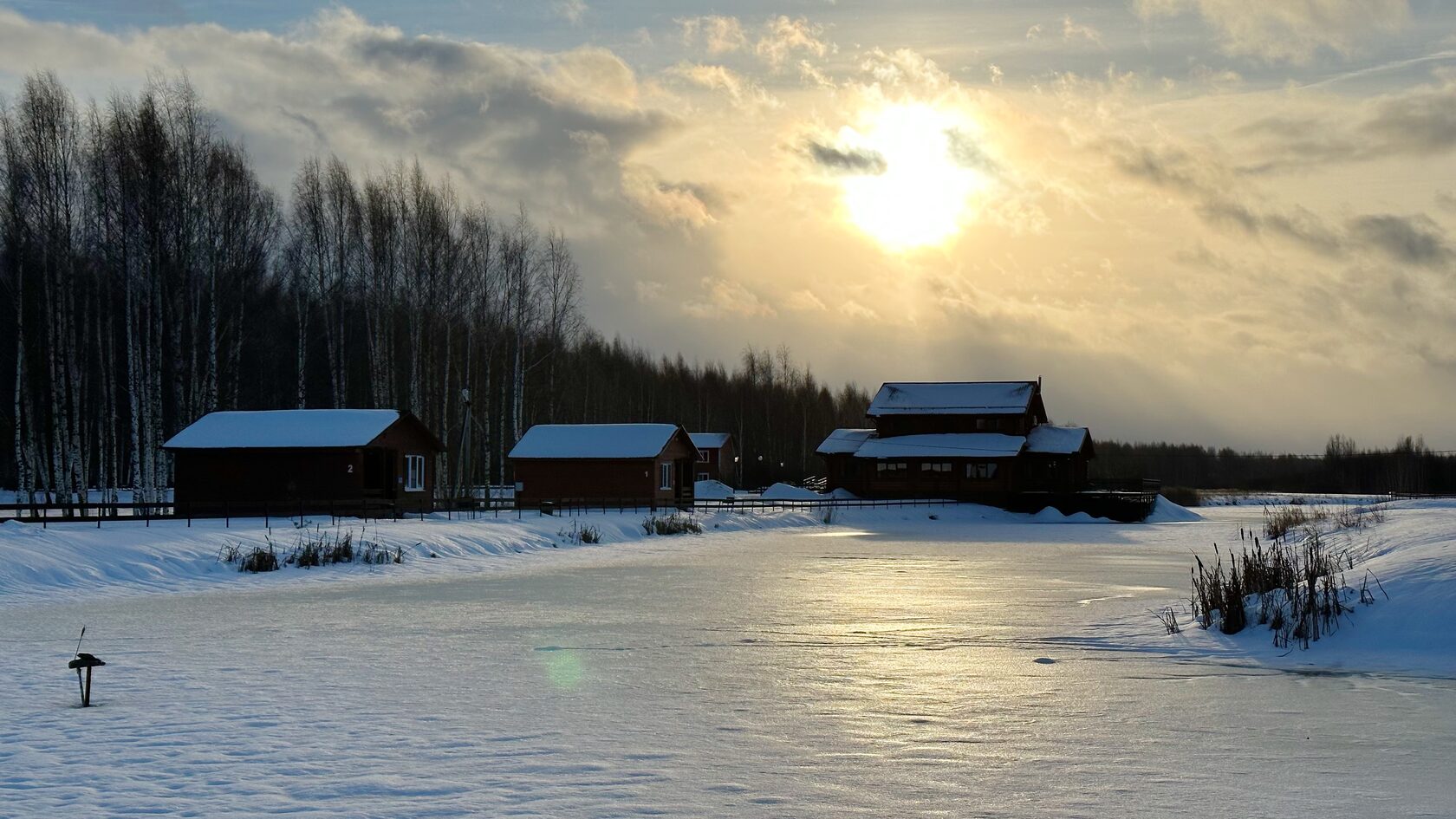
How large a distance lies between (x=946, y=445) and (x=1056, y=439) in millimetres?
6815

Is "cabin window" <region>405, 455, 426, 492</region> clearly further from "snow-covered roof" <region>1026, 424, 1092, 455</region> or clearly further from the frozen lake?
"snow-covered roof" <region>1026, 424, 1092, 455</region>

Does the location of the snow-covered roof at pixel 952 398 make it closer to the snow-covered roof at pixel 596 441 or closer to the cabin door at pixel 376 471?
the snow-covered roof at pixel 596 441

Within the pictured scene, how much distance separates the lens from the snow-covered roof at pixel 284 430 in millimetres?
40938

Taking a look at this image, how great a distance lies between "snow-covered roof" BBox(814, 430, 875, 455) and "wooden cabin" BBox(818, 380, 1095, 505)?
80 millimetres

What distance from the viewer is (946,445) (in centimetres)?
7125

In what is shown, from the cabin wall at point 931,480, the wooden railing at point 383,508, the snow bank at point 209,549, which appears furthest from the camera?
the cabin wall at point 931,480

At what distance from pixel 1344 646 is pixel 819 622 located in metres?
6.50

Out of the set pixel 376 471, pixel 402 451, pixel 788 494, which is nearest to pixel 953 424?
pixel 788 494

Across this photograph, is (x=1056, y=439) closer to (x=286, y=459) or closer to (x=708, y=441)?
(x=708, y=441)

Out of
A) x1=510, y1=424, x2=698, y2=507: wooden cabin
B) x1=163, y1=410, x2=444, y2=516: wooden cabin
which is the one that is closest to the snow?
x1=510, y1=424, x2=698, y2=507: wooden cabin

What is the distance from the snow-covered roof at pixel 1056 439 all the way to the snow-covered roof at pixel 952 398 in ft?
7.13

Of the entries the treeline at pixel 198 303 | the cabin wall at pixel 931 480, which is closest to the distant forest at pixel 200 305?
the treeline at pixel 198 303

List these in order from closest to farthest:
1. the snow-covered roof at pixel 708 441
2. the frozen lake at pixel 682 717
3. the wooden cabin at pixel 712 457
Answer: the frozen lake at pixel 682 717 → the wooden cabin at pixel 712 457 → the snow-covered roof at pixel 708 441

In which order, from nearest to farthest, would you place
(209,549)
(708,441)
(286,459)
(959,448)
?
(209,549)
(286,459)
(959,448)
(708,441)
